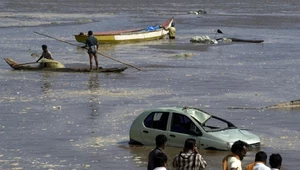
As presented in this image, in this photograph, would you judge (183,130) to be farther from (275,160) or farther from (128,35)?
(128,35)

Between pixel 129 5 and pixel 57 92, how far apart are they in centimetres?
7475

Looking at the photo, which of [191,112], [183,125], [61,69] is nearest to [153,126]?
[183,125]

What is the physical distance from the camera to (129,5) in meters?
103

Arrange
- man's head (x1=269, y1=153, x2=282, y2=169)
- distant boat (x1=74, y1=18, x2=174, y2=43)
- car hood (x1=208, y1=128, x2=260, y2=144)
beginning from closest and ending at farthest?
man's head (x1=269, y1=153, x2=282, y2=169)
car hood (x1=208, y1=128, x2=260, y2=144)
distant boat (x1=74, y1=18, x2=174, y2=43)

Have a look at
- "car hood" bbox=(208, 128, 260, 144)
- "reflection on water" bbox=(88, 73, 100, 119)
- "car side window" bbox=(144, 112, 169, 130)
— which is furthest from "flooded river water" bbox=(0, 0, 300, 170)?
"car side window" bbox=(144, 112, 169, 130)

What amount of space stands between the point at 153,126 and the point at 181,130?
2.74 feet

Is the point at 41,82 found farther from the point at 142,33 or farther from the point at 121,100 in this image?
the point at 142,33

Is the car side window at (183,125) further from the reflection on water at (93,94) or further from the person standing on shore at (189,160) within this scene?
the person standing on shore at (189,160)

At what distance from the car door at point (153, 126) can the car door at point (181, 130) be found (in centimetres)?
20

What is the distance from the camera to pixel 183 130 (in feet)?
62.6

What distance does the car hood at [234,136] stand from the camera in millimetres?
18703

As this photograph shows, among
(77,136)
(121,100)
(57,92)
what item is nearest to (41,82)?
(57,92)

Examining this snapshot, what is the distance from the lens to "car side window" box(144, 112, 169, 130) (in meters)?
19.4

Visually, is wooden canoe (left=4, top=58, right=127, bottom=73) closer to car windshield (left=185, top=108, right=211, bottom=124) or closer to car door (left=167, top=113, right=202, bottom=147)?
car windshield (left=185, top=108, right=211, bottom=124)
